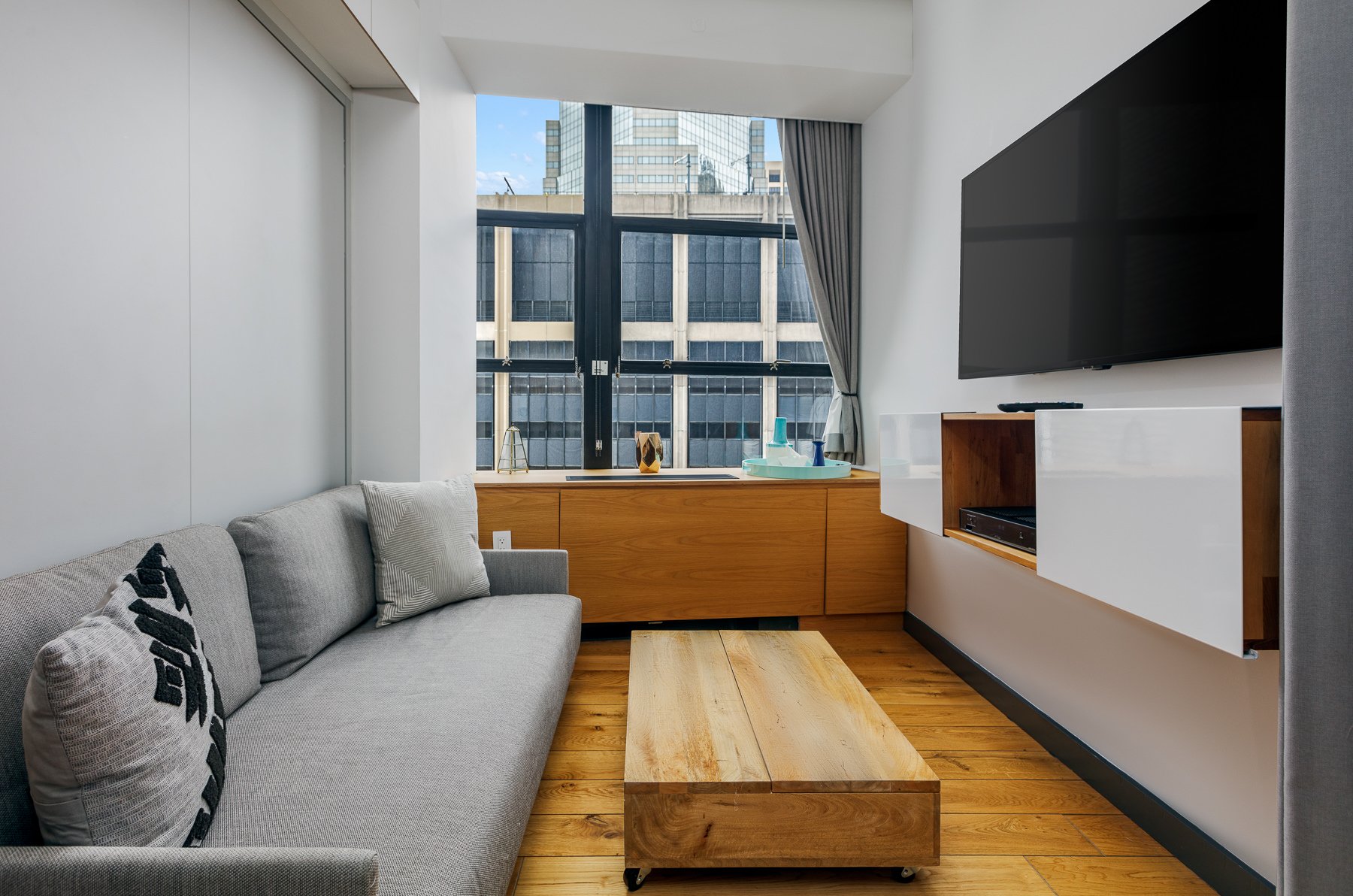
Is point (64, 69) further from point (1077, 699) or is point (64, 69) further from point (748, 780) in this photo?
point (1077, 699)

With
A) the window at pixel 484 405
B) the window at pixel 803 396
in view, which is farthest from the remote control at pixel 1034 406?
the window at pixel 484 405

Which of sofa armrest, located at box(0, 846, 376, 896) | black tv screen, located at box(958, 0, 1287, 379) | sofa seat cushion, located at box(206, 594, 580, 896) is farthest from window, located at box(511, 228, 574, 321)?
sofa armrest, located at box(0, 846, 376, 896)

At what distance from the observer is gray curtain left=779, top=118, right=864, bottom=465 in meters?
3.34

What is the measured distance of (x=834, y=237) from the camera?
11.0ft

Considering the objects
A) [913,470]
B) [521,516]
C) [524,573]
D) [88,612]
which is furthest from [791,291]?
[88,612]

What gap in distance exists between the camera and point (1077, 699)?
6.20 ft

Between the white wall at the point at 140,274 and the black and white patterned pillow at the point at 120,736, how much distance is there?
467 millimetres

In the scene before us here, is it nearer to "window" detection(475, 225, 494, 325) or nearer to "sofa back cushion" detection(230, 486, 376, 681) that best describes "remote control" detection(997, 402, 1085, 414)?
"sofa back cushion" detection(230, 486, 376, 681)

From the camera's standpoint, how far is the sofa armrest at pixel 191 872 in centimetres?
77

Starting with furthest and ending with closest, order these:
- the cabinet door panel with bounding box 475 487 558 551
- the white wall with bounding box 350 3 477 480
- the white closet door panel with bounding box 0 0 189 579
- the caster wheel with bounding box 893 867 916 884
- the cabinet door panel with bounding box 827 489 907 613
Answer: the cabinet door panel with bounding box 827 489 907 613, the cabinet door panel with bounding box 475 487 558 551, the white wall with bounding box 350 3 477 480, the caster wheel with bounding box 893 867 916 884, the white closet door panel with bounding box 0 0 189 579

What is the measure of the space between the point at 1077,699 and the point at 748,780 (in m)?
1.12

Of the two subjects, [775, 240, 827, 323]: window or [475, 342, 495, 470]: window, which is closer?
[475, 342, 495, 470]: window

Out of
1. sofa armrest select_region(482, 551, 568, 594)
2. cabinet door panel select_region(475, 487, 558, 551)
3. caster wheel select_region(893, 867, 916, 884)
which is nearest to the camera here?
caster wheel select_region(893, 867, 916, 884)

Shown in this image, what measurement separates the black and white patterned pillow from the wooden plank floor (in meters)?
0.71
